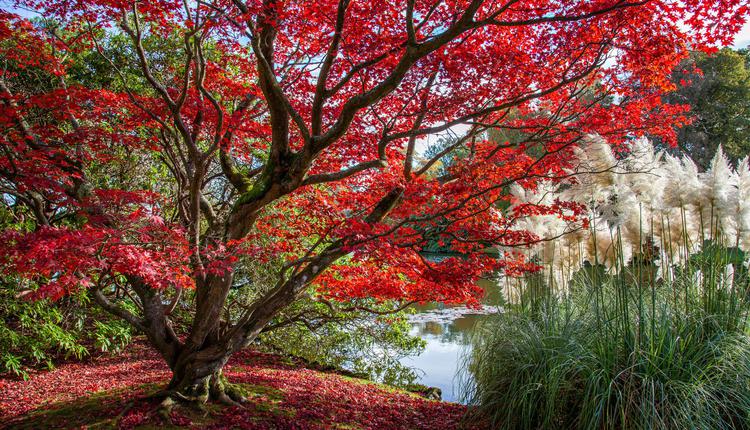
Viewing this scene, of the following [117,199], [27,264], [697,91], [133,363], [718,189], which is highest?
[697,91]

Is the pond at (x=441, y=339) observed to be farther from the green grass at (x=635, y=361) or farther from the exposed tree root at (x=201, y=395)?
the exposed tree root at (x=201, y=395)

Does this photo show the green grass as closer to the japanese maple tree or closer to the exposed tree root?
the japanese maple tree

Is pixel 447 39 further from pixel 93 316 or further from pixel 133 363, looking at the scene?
pixel 93 316

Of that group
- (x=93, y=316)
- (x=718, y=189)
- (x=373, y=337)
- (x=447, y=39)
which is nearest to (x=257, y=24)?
(x=447, y=39)

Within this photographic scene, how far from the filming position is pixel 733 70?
707 inches

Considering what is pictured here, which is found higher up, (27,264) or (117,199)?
(117,199)

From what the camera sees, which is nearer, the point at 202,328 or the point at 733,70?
the point at 202,328

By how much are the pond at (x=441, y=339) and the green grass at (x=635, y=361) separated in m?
1.50

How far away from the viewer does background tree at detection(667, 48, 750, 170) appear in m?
A: 17.9

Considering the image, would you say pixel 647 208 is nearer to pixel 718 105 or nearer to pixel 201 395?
pixel 201 395

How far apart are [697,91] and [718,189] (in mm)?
18497

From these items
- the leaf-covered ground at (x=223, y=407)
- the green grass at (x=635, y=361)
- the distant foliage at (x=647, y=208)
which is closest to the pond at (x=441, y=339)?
the leaf-covered ground at (x=223, y=407)

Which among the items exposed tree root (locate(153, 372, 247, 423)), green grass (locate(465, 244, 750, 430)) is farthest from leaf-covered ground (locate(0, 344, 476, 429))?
green grass (locate(465, 244, 750, 430))

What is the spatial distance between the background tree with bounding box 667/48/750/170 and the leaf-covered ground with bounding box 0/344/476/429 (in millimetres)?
17599
